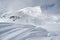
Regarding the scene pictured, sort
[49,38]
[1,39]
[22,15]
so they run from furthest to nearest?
[22,15], [49,38], [1,39]

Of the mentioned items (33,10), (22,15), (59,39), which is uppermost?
(33,10)

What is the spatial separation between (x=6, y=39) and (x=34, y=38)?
68cm

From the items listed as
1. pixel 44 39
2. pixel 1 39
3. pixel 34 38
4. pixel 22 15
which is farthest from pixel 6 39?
pixel 22 15

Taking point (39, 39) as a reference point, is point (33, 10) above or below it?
above

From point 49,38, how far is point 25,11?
5242 mm

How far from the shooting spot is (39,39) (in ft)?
10.4

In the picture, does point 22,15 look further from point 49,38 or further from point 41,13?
point 49,38

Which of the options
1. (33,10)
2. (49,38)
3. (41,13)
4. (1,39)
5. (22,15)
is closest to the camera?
(1,39)

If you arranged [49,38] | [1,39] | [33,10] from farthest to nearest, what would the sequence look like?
[33,10] → [49,38] → [1,39]

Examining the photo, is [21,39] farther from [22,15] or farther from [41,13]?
[41,13]

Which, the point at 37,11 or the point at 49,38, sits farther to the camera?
the point at 37,11

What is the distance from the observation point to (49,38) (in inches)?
126

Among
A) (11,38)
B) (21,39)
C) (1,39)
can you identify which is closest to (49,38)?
(21,39)

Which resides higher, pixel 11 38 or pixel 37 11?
pixel 37 11
